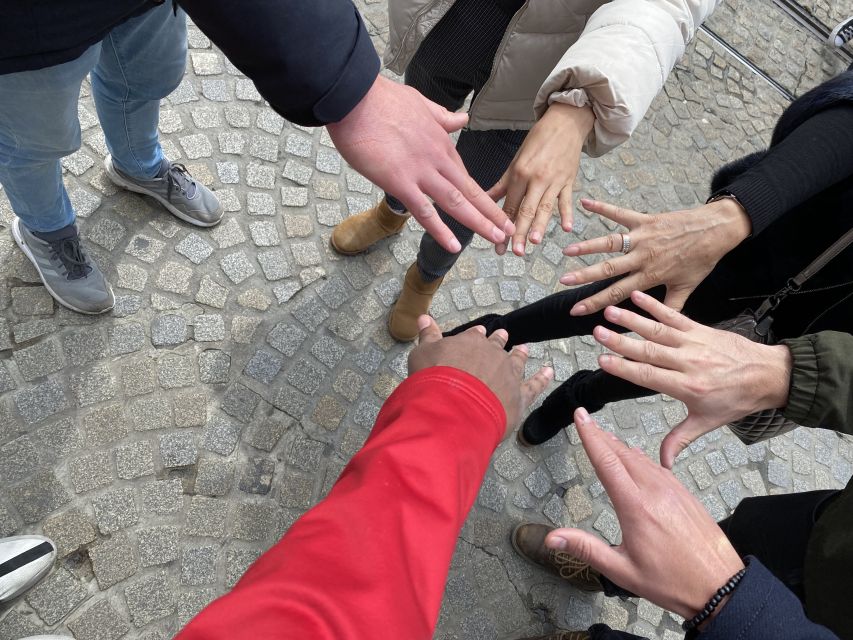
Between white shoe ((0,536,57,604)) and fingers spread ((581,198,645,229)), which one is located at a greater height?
fingers spread ((581,198,645,229))

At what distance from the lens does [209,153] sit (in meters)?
2.98

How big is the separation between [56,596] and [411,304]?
177 centimetres

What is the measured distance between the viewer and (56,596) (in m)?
2.03

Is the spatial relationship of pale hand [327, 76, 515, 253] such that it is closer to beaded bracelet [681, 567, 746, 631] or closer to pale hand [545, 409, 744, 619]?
pale hand [545, 409, 744, 619]

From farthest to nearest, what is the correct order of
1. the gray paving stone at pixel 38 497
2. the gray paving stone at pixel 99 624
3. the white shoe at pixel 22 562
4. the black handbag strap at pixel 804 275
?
the gray paving stone at pixel 38 497
the gray paving stone at pixel 99 624
the white shoe at pixel 22 562
the black handbag strap at pixel 804 275

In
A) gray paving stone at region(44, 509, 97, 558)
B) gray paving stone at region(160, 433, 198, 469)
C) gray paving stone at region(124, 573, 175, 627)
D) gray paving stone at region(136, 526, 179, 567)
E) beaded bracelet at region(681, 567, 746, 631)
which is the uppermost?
beaded bracelet at region(681, 567, 746, 631)

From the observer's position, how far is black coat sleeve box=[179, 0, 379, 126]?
1131 millimetres

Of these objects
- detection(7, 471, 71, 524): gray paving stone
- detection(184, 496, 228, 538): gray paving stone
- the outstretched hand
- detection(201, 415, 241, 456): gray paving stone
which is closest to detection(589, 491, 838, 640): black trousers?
the outstretched hand

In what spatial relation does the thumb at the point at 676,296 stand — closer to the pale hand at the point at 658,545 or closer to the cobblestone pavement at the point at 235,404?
the pale hand at the point at 658,545

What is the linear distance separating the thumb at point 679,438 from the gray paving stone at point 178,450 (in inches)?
70.0

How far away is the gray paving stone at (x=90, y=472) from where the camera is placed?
2.19m

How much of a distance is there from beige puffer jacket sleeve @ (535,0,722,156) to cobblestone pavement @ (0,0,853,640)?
151cm

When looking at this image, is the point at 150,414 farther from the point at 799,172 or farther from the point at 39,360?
the point at 799,172

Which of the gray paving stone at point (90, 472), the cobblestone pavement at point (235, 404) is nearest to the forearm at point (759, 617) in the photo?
the cobblestone pavement at point (235, 404)
